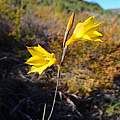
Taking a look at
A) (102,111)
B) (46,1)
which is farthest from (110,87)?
(46,1)

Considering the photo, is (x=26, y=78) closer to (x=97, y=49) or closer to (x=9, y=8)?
(x=97, y=49)

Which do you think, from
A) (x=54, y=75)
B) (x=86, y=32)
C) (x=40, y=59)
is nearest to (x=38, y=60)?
(x=40, y=59)

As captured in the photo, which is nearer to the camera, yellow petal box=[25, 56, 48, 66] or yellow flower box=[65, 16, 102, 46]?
yellow flower box=[65, 16, 102, 46]

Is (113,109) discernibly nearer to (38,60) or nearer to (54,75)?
(54,75)

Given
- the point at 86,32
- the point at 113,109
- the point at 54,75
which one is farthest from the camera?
the point at 54,75

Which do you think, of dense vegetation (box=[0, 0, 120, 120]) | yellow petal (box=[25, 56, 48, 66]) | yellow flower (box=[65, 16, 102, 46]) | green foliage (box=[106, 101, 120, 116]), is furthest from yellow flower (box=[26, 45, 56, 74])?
green foliage (box=[106, 101, 120, 116])

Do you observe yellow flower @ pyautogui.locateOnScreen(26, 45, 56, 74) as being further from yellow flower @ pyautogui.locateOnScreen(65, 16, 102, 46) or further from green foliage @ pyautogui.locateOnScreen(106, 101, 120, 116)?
green foliage @ pyautogui.locateOnScreen(106, 101, 120, 116)

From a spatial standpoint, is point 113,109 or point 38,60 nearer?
point 38,60

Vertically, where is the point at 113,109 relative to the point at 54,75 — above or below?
below

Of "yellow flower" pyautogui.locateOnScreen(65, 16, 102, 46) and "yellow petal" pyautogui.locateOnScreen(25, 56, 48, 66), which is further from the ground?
"yellow flower" pyautogui.locateOnScreen(65, 16, 102, 46)

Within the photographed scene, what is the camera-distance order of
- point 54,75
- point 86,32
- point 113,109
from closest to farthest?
point 86,32, point 113,109, point 54,75

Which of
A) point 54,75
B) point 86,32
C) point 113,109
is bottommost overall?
point 113,109
